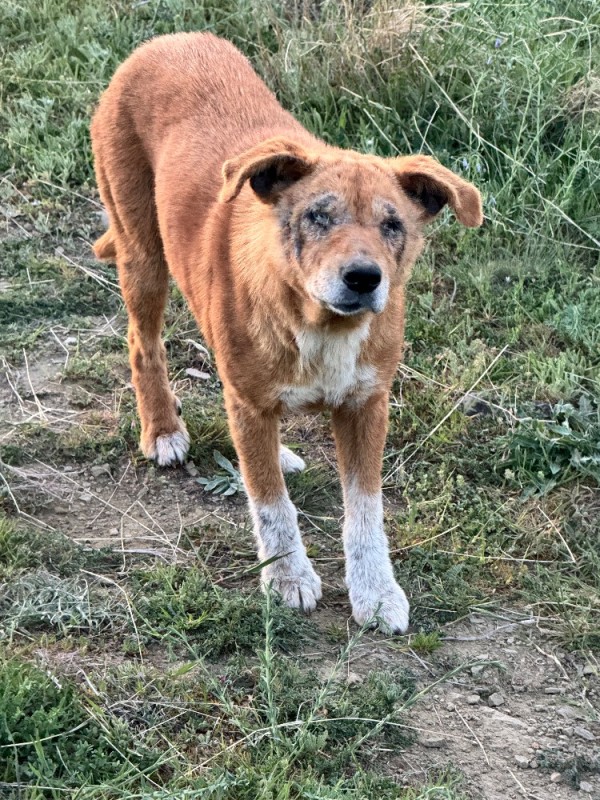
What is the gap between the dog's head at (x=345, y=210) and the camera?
3.13 meters

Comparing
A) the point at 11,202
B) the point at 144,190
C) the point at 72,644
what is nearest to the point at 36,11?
the point at 11,202

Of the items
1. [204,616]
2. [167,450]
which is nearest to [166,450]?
[167,450]

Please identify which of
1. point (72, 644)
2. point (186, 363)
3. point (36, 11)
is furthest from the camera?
point (36, 11)

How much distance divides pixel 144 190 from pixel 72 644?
206 cm

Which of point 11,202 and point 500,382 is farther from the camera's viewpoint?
point 11,202

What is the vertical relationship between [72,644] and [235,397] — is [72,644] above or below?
below

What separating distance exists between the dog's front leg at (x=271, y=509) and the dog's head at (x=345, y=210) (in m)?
0.57

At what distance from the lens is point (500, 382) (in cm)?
489

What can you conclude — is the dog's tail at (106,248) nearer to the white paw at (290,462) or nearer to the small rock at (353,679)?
the white paw at (290,462)

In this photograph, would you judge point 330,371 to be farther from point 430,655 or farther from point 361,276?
point 430,655

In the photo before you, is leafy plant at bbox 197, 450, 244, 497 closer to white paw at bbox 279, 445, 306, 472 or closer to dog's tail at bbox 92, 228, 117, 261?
white paw at bbox 279, 445, 306, 472

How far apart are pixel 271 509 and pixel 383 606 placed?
532 millimetres

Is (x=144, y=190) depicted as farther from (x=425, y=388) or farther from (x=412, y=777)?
(x=412, y=777)

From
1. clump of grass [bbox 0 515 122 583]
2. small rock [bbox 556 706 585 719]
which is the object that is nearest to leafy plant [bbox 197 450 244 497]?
clump of grass [bbox 0 515 122 583]
